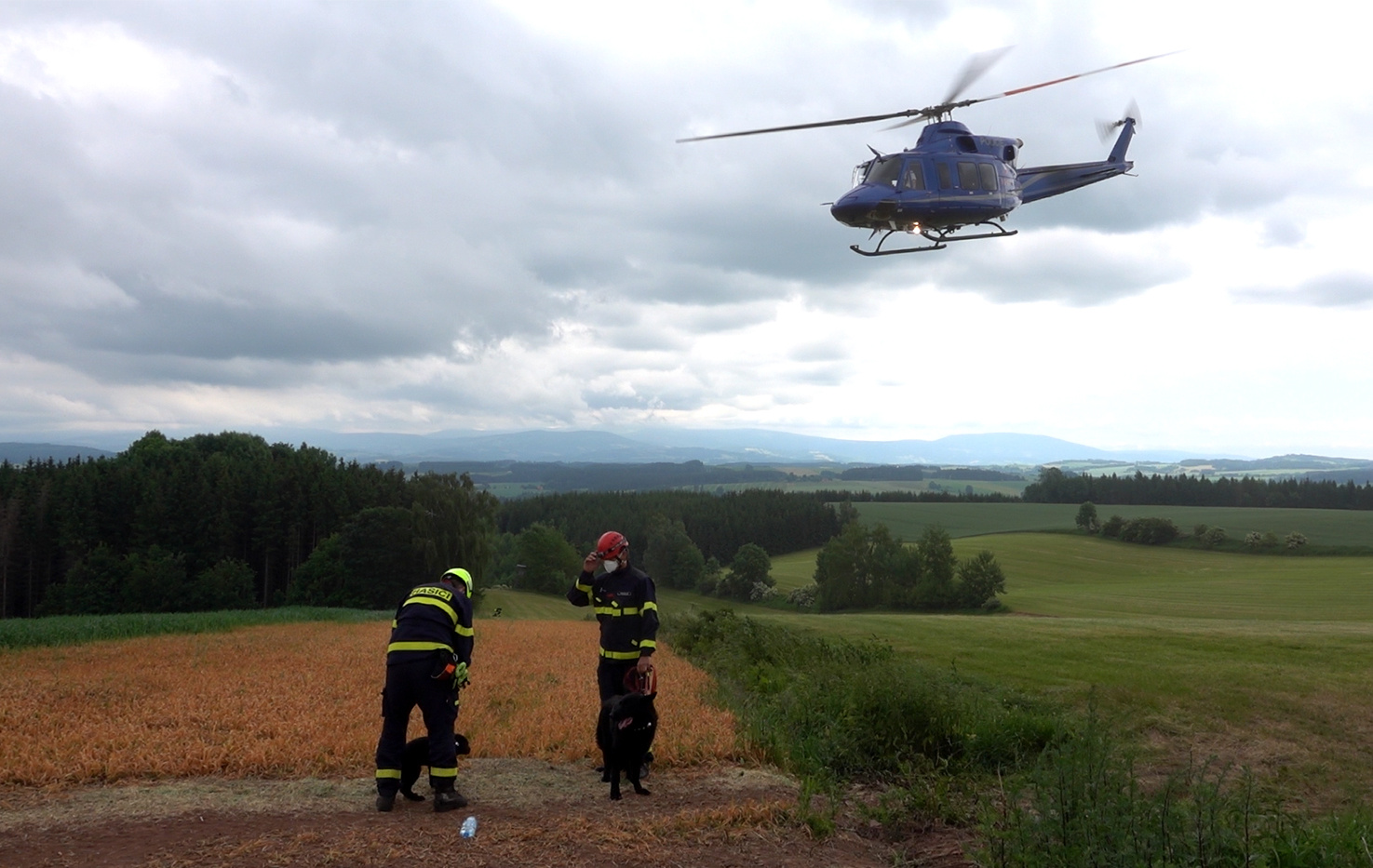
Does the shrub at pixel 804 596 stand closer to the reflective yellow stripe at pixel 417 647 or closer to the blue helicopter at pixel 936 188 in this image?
the blue helicopter at pixel 936 188

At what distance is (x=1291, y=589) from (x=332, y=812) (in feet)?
206

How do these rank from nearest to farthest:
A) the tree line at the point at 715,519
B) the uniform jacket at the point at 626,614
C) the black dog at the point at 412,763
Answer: the black dog at the point at 412,763, the uniform jacket at the point at 626,614, the tree line at the point at 715,519

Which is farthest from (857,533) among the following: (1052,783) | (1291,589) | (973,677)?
(1052,783)

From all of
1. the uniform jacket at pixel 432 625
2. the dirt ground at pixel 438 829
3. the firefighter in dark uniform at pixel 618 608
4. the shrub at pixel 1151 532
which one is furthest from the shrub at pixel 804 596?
the uniform jacket at pixel 432 625

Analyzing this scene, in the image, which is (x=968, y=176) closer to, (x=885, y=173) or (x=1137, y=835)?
(x=885, y=173)

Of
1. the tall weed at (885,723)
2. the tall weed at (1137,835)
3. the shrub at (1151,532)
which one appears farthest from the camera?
the shrub at (1151,532)

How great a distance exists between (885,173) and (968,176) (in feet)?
6.04

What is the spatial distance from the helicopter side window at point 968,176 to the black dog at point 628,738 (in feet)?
47.3

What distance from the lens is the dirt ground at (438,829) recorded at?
605 centimetres

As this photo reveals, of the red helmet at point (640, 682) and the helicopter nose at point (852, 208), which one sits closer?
the red helmet at point (640, 682)

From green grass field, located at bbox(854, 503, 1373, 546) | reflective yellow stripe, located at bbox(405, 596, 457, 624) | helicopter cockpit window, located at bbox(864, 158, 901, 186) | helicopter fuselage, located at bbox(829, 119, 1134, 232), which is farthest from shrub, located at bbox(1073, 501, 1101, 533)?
reflective yellow stripe, located at bbox(405, 596, 457, 624)

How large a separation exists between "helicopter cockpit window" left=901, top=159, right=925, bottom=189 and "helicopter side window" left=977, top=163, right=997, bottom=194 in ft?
4.57

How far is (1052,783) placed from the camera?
243 inches

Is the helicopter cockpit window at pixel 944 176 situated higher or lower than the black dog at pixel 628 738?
higher
